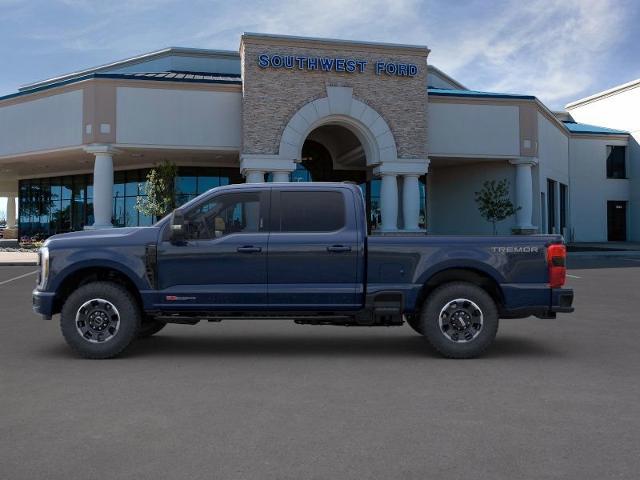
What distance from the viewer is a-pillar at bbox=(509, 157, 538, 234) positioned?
3269cm

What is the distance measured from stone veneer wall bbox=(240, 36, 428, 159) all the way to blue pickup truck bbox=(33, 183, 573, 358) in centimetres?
2104

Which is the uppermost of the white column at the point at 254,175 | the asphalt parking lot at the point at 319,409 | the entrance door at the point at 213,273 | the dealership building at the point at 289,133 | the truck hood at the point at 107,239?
the dealership building at the point at 289,133

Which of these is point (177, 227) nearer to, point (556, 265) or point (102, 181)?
point (556, 265)

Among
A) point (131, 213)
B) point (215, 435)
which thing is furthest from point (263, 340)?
point (131, 213)

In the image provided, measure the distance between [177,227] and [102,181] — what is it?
77.3 feet

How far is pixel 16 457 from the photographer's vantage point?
401cm

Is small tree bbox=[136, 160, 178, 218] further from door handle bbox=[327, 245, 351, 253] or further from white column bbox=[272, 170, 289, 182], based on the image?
door handle bbox=[327, 245, 351, 253]

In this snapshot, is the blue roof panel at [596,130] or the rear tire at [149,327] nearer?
the rear tire at [149,327]

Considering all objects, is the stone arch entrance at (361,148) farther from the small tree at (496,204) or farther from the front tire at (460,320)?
the front tire at (460,320)

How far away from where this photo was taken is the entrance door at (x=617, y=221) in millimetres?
→ 45969

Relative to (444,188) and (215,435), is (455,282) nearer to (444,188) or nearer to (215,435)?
(215,435)

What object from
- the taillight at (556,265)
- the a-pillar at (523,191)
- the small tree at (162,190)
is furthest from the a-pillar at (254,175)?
the taillight at (556,265)

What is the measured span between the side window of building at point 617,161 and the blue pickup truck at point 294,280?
43.2 m

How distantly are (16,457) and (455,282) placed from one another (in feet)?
16.6
